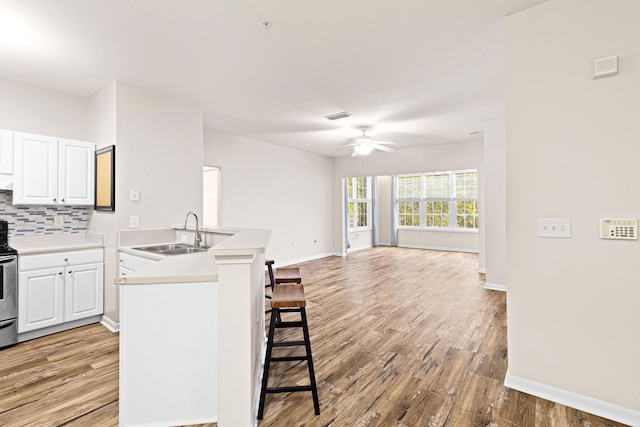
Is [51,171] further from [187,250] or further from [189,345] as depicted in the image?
[189,345]

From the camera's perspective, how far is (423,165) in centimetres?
673

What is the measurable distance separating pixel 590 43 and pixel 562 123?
1.58 feet

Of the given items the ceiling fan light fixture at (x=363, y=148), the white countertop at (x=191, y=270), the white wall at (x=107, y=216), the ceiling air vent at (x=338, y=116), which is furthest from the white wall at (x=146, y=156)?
the ceiling fan light fixture at (x=363, y=148)

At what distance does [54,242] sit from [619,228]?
5.18m

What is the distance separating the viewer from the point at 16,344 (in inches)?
113

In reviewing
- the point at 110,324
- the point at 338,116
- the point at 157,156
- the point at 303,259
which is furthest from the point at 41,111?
the point at 303,259

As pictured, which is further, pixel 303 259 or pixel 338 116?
pixel 303 259

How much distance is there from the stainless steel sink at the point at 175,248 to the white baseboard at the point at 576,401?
2.94m

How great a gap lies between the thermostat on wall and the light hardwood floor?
43.5 inches

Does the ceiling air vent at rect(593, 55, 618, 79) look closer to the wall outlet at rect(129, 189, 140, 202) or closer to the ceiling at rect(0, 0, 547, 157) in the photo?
the ceiling at rect(0, 0, 547, 157)

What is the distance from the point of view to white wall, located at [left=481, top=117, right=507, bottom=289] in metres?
4.68

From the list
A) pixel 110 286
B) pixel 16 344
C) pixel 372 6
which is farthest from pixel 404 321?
pixel 16 344

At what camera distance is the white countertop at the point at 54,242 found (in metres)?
3.05

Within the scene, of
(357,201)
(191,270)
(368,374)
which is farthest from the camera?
(357,201)
